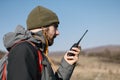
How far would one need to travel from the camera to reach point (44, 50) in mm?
4910

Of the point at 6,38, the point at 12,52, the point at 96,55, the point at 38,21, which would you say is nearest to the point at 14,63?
the point at 12,52

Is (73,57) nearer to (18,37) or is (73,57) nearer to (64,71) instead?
(64,71)

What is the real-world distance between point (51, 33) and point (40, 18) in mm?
216

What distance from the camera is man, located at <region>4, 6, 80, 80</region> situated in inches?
170

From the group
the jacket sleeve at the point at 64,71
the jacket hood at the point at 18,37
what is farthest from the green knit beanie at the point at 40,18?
the jacket sleeve at the point at 64,71

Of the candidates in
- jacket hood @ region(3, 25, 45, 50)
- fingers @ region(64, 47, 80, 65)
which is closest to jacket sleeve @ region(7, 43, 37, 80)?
jacket hood @ region(3, 25, 45, 50)

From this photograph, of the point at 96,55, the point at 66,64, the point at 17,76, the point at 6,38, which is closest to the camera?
the point at 17,76

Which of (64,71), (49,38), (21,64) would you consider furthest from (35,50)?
(64,71)

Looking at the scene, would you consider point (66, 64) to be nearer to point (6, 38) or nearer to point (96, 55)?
point (6, 38)

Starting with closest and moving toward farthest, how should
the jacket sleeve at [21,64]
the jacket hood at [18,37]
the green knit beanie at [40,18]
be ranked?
the jacket sleeve at [21,64]
the jacket hood at [18,37]
the green knit beanie at [40,18]

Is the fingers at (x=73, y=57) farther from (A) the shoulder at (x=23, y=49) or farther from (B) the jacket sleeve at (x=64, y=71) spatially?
(A) the shoulder at (x=23, y=49)

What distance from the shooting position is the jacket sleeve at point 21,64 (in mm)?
4285

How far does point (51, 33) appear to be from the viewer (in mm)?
5055

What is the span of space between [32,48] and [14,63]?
10.1 inches
